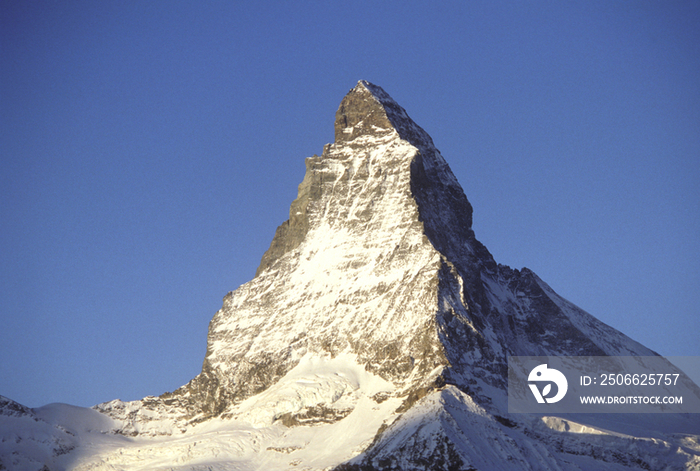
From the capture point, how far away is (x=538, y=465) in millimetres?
190000

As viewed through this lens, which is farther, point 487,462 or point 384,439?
point 384,439

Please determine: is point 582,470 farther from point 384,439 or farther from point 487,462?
point 384,439

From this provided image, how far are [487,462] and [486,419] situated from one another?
18903 mm

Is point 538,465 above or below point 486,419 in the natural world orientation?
below

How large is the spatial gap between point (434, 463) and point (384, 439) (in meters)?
16.8

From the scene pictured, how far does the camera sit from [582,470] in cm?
19975

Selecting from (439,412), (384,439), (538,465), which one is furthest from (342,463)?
(538,465)

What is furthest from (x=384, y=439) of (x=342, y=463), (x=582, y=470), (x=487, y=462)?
(x=582, y=470)

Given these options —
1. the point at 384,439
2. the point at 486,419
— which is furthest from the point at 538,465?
the point at 384,439

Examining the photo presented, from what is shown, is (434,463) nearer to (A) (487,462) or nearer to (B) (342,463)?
(A) (487,462)

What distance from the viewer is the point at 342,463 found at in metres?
194

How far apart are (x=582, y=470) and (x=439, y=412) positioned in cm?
3574

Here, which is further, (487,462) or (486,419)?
(486,419)

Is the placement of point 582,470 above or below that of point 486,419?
below
